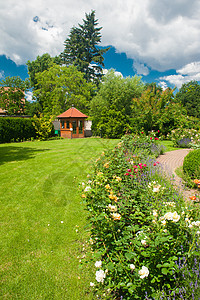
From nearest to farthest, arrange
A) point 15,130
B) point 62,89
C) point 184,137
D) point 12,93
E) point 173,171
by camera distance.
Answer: point 173,171, point 184,137, point 15,130, point 12,93, point 62,89

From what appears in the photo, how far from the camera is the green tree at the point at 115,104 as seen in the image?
63.3ft

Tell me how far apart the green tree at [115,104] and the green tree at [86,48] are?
13974 millimetres

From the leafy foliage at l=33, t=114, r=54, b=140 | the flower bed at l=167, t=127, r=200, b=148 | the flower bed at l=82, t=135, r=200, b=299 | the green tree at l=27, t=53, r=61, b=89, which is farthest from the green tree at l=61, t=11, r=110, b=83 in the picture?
the flower bed at l=82, t=135, r=200, b=299

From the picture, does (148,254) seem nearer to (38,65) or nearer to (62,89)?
(62,89)

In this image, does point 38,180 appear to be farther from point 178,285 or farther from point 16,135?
point 16,135

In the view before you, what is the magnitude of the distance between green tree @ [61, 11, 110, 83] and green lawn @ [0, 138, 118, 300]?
3528 cm

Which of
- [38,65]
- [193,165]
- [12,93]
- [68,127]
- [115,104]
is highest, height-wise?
[38,65]

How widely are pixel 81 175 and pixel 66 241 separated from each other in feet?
9.60

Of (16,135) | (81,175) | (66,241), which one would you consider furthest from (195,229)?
(16,135)

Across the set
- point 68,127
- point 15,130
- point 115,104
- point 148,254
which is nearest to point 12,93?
point 68,127

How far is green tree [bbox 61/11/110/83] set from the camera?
1398 inches

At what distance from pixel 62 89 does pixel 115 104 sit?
10.8 metres

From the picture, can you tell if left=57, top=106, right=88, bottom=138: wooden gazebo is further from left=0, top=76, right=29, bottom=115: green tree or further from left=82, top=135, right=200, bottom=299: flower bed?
left=82, top=135, right=200, bottom=299: flower bed

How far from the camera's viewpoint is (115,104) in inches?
888
